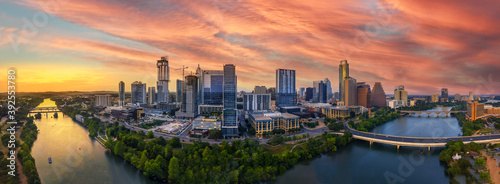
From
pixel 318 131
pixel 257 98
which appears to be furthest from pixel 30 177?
pixel 257 98

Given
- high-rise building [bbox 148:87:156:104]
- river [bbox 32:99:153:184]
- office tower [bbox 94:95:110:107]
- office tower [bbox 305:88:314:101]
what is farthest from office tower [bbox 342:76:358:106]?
office tower [bbox 94:95:110:107]

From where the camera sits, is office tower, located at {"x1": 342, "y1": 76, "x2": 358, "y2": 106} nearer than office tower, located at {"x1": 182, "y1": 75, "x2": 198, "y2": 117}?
No

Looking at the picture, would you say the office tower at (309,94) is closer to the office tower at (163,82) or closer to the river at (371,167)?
the office tower at (163,82)

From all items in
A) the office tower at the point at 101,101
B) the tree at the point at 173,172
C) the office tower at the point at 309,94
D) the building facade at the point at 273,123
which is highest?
the office tower at the point at 309,94

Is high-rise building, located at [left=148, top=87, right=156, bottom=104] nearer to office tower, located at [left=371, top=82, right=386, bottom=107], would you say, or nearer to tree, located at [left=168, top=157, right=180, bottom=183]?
tree, located at [left=168, top=157, right=180, bottom=183]

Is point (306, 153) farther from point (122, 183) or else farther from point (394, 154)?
point (122, 183)

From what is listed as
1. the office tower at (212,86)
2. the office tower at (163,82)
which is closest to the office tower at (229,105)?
the office tower at (212,86)

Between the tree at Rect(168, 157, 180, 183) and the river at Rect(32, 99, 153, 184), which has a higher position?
the tree at Rect(168, 157, 180, 183)
